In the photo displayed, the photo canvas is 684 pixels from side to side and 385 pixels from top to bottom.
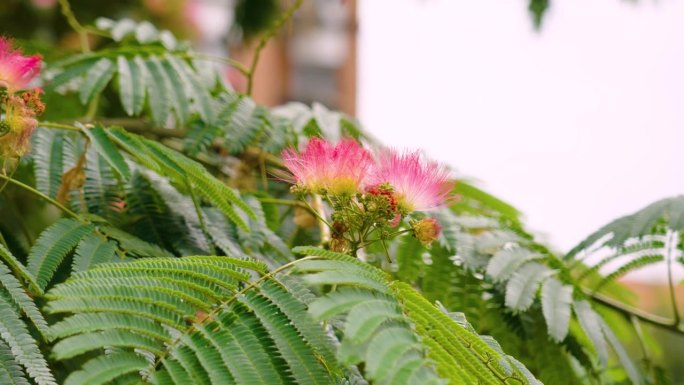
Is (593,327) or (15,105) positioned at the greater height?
(15,105)

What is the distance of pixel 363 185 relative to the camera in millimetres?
1302

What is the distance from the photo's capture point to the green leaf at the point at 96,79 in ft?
6.69

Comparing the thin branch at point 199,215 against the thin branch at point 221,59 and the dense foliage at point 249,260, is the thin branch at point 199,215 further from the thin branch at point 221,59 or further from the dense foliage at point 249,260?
the thin branch at point 221,59

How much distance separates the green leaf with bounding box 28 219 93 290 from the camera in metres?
1.42

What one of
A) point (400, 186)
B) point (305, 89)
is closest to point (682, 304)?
point (305, 89)

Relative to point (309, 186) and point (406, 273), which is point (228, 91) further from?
point (309, 186)

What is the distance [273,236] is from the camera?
70.8 inches

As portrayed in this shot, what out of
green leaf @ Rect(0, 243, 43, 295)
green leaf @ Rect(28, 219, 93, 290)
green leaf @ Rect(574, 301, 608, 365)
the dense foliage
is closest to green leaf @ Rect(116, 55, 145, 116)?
the dense foliage

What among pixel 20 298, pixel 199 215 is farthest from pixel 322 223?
pixel 20 298

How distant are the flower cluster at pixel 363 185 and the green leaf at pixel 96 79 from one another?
2.76 feet

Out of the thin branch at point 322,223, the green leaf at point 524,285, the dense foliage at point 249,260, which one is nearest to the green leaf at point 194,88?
the dense foliage at point 249,260

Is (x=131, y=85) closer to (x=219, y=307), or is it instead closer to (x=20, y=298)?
Result: (x=20, y=298)

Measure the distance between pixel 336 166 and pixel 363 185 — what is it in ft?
0.14

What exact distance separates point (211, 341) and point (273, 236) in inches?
26.6
